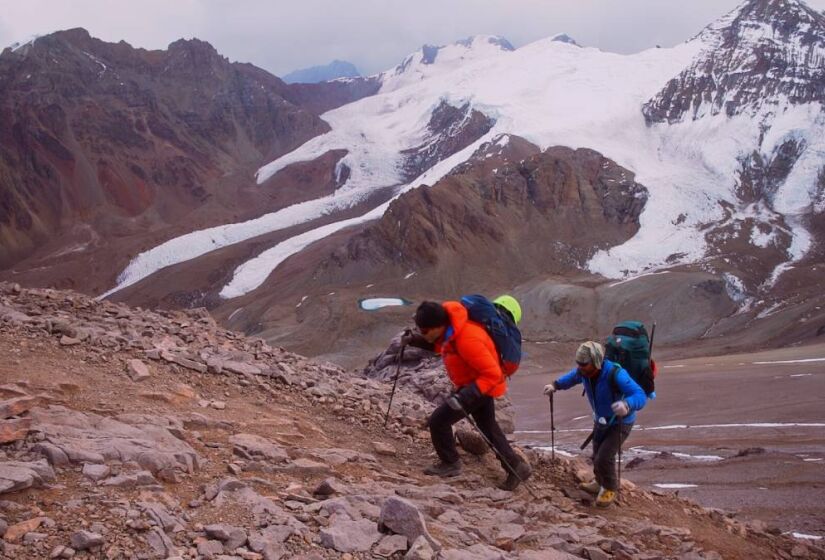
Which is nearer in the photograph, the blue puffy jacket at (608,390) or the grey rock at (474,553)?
the grey rock at (474,553)

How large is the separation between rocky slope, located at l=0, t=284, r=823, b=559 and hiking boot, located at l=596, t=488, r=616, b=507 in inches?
3.5

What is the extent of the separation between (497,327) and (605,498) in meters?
1.89

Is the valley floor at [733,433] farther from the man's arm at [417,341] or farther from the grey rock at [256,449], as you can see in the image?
the grey rock at [256,449]

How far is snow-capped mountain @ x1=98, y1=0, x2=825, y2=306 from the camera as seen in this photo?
199ft

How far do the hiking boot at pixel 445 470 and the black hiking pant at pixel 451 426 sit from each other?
0.04 m

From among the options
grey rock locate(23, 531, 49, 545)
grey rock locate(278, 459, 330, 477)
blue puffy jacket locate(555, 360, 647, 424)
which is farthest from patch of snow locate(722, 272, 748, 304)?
grey rock locate(23, 531, 49, 545)

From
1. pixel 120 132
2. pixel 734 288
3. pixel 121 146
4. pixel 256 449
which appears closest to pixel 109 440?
pixel 256 449

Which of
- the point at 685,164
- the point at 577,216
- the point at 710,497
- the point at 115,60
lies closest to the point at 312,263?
the point at 577,216

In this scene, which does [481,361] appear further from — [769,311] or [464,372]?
[769,311]

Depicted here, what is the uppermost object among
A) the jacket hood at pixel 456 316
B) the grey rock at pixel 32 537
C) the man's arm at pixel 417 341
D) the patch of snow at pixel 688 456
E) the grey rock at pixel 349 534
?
the jacket hood at pixel 456 316

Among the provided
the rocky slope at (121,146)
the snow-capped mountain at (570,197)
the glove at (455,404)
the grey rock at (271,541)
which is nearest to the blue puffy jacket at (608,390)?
the glove at (455,404)

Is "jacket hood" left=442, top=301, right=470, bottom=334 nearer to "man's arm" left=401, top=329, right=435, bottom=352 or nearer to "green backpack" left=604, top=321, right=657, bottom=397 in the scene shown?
"man's arm" left=401, top=329, right=435, bottom=352

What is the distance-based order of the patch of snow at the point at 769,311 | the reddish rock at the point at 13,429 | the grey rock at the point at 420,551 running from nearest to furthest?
the grey rock at the point at 420,551, the reddish rock at the point at 13,429, the patch of snow at the point at 769,311

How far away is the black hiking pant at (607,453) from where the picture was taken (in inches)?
254
